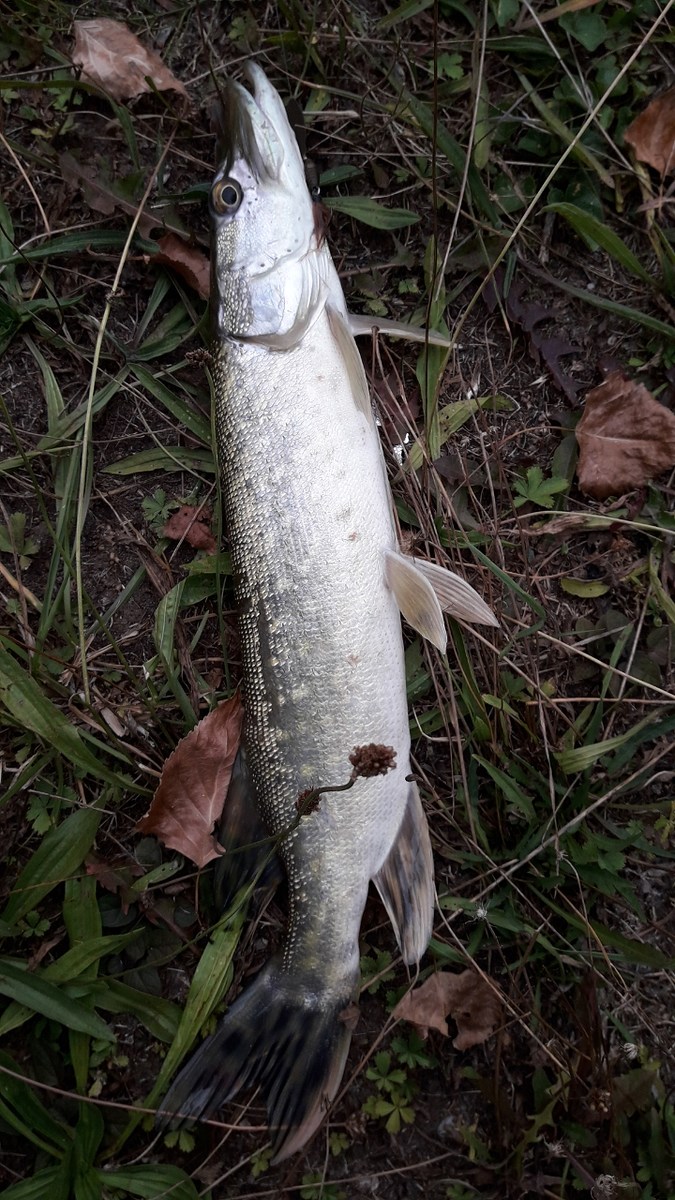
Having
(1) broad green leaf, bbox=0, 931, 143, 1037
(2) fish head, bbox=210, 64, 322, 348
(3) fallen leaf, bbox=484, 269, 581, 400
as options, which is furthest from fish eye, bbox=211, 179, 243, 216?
(1) broad green leaf, bbox=0, 931, 143, 1037

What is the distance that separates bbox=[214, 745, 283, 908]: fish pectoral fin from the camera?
2.35 meters

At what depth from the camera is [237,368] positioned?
7.74 feet

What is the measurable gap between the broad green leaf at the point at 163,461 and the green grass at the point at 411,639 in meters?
0.02

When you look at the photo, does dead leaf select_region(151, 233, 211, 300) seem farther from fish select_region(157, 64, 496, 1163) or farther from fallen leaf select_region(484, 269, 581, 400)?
fallen leaf select_region(484, 269, 581, 400)

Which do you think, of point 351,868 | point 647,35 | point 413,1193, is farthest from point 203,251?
point 413,1193

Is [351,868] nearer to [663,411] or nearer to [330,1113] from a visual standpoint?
[330,1113]

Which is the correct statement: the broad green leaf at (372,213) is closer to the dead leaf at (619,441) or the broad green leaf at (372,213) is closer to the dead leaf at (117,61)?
the dead leaf at (117,61)

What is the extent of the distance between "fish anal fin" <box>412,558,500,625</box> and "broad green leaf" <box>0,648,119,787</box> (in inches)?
51.7

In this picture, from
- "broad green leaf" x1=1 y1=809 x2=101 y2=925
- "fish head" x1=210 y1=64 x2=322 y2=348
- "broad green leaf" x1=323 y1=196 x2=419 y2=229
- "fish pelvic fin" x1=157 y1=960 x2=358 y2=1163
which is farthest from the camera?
"broad green leaf" x1=323 y1=196 x2=419 y2=229

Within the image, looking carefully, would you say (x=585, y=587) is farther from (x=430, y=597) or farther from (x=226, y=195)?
(x=226, y=195)

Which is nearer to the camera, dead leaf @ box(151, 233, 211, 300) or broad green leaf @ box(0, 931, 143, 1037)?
broad green leaf @ box(0, 931, 143, 1037)

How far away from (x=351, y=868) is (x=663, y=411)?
192cm

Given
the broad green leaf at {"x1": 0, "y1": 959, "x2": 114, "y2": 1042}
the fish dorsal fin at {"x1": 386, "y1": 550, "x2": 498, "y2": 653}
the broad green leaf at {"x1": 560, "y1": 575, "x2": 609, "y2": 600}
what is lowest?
the broad green leaf at {"x1": 0, "y1": 959, "x2": 114, "y2": 1042}

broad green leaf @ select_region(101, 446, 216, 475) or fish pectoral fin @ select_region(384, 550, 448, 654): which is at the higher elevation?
broad green leaf @ select_region(101, 446, 216, 475)
